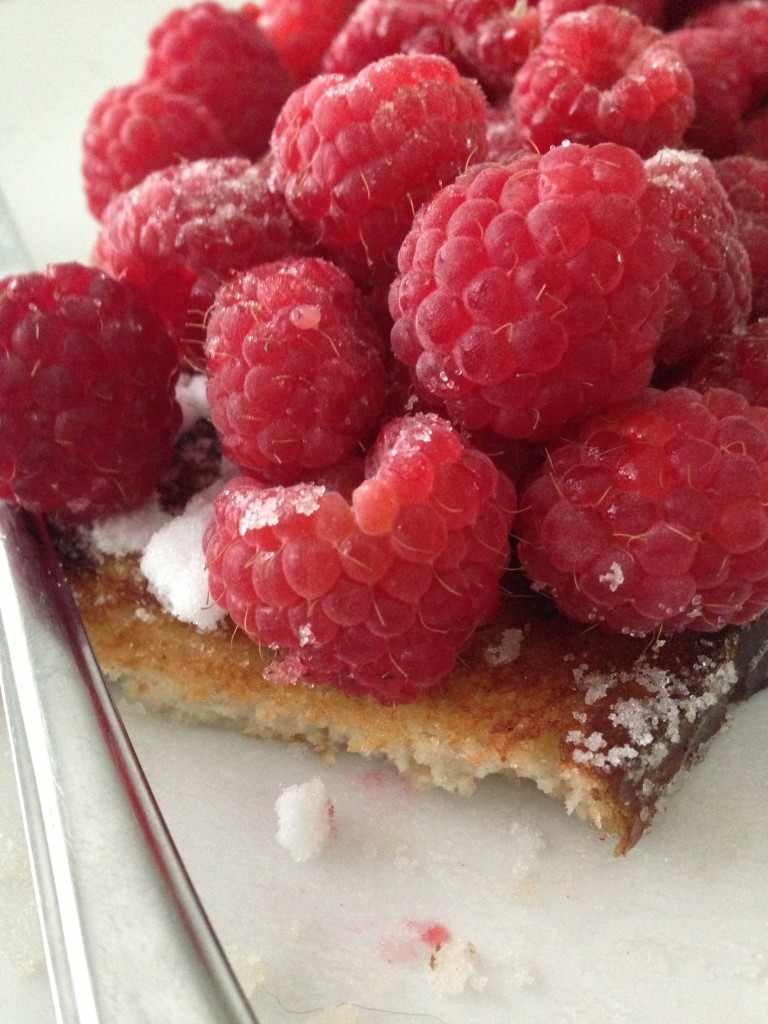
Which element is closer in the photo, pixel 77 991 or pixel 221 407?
pixel 77 991

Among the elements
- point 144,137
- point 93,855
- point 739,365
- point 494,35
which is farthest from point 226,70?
point 93,855

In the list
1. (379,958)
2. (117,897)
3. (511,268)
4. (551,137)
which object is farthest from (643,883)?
(551,137)

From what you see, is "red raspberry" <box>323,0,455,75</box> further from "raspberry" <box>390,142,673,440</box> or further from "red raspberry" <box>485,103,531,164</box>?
"raspberry" <box>390,142,673,440</box>

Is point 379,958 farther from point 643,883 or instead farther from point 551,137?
point 551,137

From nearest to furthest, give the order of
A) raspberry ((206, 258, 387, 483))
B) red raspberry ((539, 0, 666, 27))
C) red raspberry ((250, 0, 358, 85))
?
raspberry ((206, 258, 387, 483)) < red raspberry ((539, 0, 666, 27)) < red raspberry ((250, 0, 358, 85))

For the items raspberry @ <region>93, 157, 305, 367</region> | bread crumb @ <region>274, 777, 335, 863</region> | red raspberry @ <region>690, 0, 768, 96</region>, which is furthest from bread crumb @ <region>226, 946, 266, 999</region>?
red raspberry @ <region>690, 0, 768, 96</region>

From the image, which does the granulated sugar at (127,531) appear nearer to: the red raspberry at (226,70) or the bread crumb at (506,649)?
the bread crumb at (506,649)
